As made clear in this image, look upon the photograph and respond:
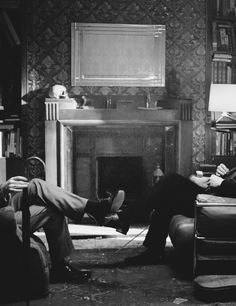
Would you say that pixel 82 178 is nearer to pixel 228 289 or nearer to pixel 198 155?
pixel 198 155

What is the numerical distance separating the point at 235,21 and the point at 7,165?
296 centimetres

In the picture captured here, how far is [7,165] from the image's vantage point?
4566 millimetres

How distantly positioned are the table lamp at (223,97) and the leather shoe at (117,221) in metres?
1.97

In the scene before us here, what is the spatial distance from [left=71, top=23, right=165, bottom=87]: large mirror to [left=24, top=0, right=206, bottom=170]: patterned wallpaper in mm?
71

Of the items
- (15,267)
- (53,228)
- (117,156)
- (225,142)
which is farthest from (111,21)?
(15,267)

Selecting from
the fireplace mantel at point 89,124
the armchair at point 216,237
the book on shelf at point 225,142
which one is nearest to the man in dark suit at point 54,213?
the armchair at point 216,237

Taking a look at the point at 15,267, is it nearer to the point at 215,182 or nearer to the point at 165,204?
the point at 165,204

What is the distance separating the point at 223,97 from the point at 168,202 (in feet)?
5.98

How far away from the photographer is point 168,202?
326 centimetres

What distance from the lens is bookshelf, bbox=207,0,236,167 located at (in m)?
5.21

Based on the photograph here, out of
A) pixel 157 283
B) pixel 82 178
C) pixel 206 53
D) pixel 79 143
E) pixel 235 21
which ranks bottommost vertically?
pixel 157 283

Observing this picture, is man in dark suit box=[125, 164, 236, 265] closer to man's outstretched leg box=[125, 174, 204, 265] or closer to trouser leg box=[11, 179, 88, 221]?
man's outstretched leg box=[125, 174, 204, 265]

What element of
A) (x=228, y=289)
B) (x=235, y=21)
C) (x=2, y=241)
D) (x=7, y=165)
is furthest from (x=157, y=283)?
(x=235, y=21)

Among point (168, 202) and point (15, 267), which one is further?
point (168, 202)
